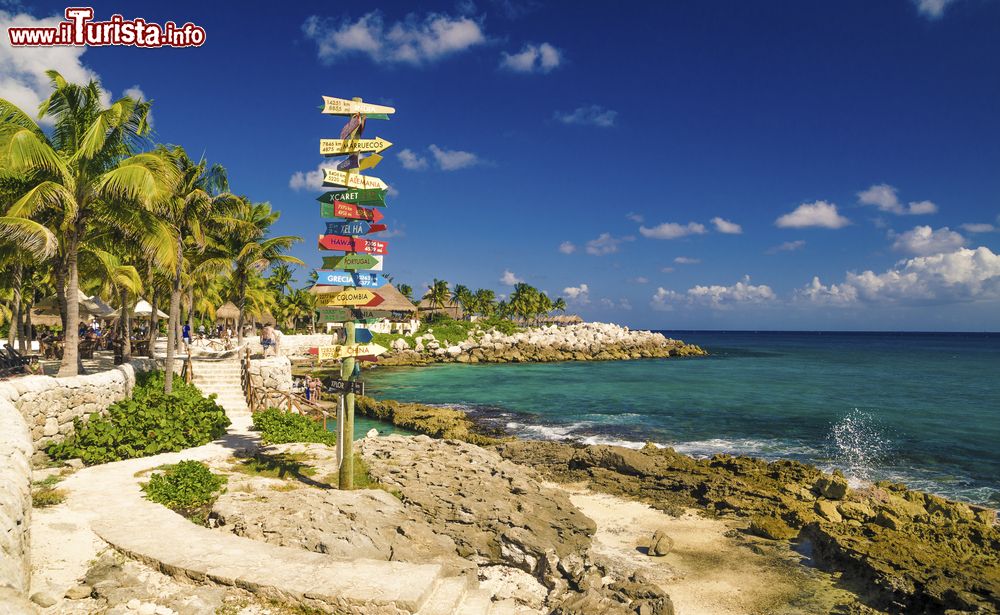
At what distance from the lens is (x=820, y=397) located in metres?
41.2

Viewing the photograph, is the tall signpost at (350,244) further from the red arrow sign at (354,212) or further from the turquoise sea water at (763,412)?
the turquoise sea water at (763,412)

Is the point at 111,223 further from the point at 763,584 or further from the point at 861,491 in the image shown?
the point at 861,491

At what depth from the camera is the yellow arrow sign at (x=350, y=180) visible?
11719 mm

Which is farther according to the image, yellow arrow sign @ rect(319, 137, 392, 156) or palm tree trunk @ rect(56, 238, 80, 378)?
palm tree trunk @ rect(56, 238, 80, 378)

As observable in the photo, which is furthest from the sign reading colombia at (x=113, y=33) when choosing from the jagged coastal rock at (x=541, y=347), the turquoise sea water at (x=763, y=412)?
the jagged coastal rock at (x=541, y=347)

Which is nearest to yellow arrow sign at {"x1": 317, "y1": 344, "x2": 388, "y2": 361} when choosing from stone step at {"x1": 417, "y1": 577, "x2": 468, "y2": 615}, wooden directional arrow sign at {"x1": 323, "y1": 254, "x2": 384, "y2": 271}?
wooden directional arrow sign at {"x1": 323, "y1": 254, "x2": 384, "y2": 271}

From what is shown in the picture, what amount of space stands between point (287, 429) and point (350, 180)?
27.8 ft

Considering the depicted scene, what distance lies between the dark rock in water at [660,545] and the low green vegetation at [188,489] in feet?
30.1

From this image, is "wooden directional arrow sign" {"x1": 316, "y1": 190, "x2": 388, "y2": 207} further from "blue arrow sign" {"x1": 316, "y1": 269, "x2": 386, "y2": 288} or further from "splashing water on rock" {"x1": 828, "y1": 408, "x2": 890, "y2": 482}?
"splashing water on rock" {"x1": 828, "y1": 408, "x2": 890, "y2": 482}

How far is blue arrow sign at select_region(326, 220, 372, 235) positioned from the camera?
11.8 metres

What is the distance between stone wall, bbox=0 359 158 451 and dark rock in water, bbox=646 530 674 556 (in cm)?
1408

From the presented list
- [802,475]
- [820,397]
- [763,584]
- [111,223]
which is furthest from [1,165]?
[820,397]

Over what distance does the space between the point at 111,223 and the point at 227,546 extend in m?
12.4

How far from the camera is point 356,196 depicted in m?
11.8
